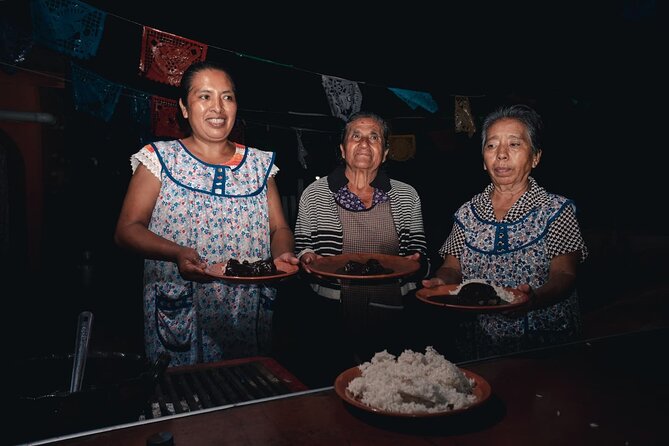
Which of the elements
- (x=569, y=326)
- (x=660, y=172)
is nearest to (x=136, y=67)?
(x=569, y=326)

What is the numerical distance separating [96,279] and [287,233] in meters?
6.95

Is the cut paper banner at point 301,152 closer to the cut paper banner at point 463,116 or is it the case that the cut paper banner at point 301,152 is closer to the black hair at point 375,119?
the cut paper banner at point 463,116

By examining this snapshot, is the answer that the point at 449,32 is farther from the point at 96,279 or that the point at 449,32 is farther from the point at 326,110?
the point at 96,279

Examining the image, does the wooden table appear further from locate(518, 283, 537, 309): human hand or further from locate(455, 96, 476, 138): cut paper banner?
locate(455, 96, 476, 138): cut paper banner

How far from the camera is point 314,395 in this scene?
61.5 inches

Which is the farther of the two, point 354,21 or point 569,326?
point 354,21

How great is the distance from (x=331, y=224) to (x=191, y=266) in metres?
1.38

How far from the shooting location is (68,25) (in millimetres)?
3906

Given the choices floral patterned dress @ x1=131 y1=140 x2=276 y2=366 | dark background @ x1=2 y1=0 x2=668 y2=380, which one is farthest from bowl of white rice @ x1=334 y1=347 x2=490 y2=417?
dark background @ x1=2 y1=0 x2=668 y2=380

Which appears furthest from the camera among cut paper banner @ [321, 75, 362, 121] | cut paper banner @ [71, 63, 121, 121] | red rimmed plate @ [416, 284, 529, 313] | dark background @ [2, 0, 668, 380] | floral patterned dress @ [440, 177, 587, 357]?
cut paper banner @ [321, 75, 362, 121]

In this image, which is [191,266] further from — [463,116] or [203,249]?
[463,116]

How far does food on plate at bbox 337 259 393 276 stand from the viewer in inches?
111

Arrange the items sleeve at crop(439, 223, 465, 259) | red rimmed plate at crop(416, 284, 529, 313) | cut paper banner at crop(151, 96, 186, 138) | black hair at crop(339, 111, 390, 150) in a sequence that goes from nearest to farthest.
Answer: red rimmed plate at crop(416, 284, 529, 313) < sleeve at crop(439, 223, 465, 259) < black hair at crop(339, 111, 390, 150) < cut paper banner at crop(151, 96, 186, 138)

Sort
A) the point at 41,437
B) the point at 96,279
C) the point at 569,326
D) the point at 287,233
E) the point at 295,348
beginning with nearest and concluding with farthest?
the point at 41,437 < the point at 569,326 < the point at 287,233 < the point at 295,348 < the point at 96,279
